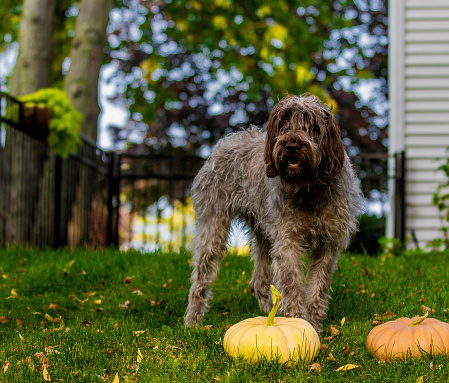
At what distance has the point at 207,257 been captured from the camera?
547cm

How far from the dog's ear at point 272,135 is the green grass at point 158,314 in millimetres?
1327

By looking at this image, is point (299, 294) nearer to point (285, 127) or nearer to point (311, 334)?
point (311, 334)

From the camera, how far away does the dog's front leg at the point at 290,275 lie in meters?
4.57

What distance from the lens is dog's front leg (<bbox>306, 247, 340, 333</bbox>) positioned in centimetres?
473

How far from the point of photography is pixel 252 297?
6207 mm

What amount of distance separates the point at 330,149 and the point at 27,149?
21.1 feet

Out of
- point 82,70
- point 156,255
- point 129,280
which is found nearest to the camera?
point 129,280

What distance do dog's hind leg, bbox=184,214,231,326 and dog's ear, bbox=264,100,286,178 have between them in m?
1.18

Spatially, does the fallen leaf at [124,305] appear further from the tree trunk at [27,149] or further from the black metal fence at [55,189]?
the tree trunk at [27,149]

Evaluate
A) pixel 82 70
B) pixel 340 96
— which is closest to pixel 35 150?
pixel 82 70

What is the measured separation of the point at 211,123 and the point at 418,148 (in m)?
9.63

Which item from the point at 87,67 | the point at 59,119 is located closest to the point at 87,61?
the point at 87,67

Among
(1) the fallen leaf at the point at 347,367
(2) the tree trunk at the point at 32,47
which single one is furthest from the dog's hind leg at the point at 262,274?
(2) the tree trunk at the point at 32,47

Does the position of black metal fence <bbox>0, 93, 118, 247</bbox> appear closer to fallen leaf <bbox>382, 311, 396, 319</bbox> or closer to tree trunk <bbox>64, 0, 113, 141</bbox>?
tree trunk <bbox>64, 0, 113, 141</bbox>
